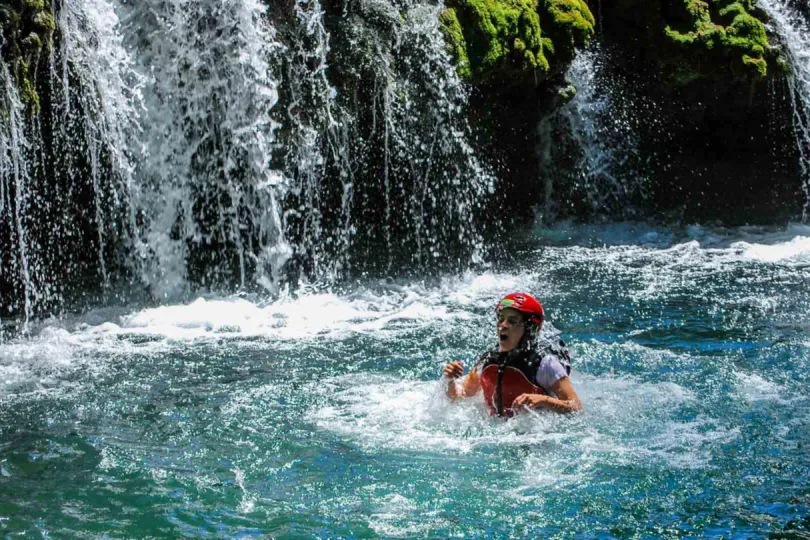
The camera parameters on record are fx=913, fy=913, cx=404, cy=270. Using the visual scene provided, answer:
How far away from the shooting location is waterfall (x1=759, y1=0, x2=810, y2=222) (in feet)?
41.7

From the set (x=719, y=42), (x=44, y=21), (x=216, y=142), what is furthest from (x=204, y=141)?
(x=719, y=42)

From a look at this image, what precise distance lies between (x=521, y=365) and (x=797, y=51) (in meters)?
9.46

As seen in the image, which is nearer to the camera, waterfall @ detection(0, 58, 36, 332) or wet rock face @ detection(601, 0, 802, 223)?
→ waterfall @ detection(0, 58, 36, 332)

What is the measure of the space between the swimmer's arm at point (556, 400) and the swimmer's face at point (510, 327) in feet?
1.18

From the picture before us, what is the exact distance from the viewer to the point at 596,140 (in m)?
13.3

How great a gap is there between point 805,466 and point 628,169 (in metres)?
9.06

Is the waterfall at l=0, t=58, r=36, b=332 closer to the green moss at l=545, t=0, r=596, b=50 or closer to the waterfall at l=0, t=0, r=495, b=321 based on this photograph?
the waterfall at l=0, t=0, r=495, b=321

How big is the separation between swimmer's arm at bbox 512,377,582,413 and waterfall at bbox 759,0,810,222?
30.1 feet

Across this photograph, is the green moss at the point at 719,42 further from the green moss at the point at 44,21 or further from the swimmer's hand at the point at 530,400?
the swimmer's hand at the point at 530,400

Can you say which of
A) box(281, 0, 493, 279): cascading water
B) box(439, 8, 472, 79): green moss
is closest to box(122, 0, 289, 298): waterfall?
box(281, 0, 493, 279): cascading water

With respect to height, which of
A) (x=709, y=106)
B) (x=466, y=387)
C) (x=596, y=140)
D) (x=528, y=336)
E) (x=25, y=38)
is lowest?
(x=466, y=387)

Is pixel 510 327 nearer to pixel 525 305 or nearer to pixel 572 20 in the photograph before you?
pixel 525 305

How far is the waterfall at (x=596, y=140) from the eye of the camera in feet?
42.8

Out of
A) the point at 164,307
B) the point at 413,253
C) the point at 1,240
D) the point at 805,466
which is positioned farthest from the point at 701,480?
the point at 1,240
